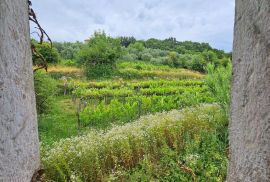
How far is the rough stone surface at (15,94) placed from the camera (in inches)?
70.4

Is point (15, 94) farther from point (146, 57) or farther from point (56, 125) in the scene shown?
point (146, 57)

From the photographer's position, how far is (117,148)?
6863 mm

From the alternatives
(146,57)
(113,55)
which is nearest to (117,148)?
(113,55)

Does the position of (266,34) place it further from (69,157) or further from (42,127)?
(42,127)

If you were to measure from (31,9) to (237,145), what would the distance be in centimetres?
146

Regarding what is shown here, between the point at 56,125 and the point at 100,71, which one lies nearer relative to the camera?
the point at 56,125

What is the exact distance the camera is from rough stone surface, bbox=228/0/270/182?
1427mm

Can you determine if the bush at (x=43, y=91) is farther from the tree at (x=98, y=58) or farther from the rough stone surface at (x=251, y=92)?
the tree at (x=98, y=58)

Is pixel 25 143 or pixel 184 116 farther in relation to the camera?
pixel 184 116

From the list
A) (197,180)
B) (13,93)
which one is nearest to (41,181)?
(13,93)

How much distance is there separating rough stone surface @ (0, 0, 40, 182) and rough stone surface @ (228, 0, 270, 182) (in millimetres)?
1042

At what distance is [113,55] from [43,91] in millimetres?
23672

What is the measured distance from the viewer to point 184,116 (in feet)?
29.2

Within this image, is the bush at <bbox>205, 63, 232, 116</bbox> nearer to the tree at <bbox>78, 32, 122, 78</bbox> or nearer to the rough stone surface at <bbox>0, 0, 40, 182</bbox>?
the rough stone surface at <bbox>0, 0, 40, 182</bbox>
